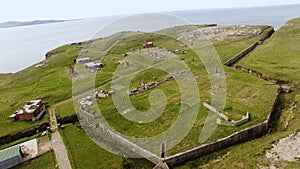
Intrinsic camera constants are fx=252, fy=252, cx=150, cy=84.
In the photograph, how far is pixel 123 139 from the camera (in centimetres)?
2544

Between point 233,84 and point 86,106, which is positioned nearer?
point 86,106

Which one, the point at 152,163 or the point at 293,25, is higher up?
the point at 293,25

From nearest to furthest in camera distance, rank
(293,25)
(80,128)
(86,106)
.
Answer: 1. (80,128)
2. (86,106)
3. (293,25)

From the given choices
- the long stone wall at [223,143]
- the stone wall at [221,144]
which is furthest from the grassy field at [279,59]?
the stone wall at [221,144]

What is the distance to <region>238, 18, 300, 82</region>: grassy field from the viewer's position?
4034cm

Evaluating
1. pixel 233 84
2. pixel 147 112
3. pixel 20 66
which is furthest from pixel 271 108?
pixel 20 66

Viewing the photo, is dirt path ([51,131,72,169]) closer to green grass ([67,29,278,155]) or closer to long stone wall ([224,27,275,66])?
green grass ([67,29,278,155])

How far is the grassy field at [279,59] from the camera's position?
40.3 metres

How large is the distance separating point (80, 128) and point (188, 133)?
12.7m

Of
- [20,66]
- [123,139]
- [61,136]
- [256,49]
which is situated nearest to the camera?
[123,139]

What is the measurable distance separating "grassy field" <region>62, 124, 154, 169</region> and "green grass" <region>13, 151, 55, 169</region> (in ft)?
5.63

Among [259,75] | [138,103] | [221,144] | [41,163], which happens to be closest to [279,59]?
[259,75]

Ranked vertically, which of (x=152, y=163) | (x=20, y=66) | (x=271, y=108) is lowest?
(x=20, y=66)

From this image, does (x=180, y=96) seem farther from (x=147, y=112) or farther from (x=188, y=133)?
(x=188, y=133)
